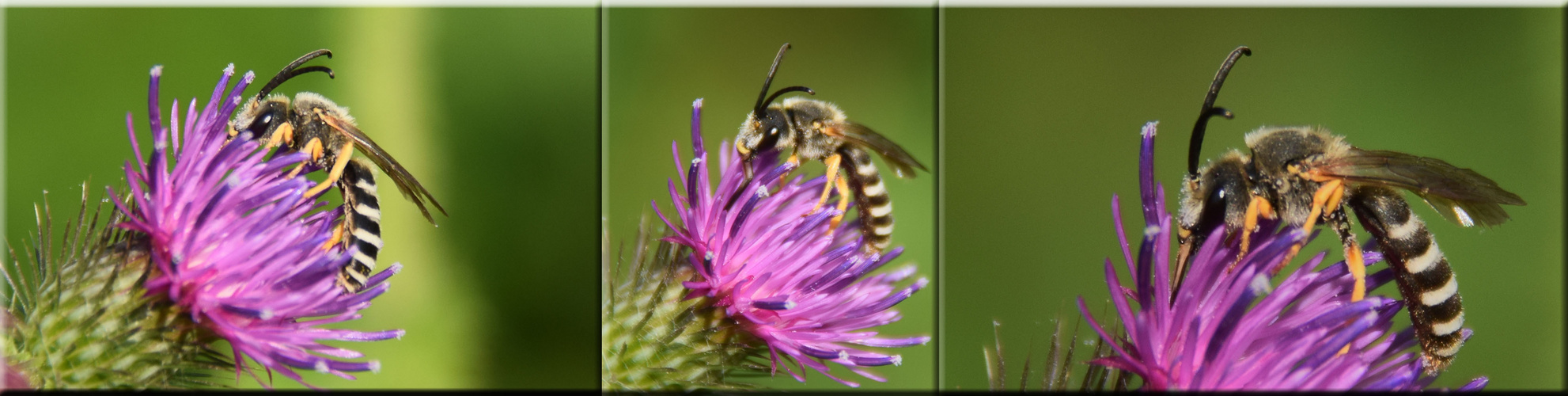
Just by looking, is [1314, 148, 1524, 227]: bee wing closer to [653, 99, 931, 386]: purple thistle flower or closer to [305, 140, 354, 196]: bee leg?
[653, 99, 931, 386]: purple thistle flower

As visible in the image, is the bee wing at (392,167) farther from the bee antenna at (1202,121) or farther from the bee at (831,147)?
the bee antenna at (1202,121)

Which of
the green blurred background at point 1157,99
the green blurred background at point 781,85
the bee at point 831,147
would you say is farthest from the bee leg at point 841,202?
the green blurred background at point 1157,99

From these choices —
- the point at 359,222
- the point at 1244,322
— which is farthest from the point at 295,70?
the point at 1244,322

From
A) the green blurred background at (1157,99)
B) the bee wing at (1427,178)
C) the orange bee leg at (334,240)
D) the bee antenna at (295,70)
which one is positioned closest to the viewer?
the bee wing at (1427,178)

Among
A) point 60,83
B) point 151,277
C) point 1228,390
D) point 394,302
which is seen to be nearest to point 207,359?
point 151,277

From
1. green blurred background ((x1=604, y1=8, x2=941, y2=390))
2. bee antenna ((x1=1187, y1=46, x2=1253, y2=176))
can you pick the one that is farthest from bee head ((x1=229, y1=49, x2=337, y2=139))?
bee antenna ((x1=1187, y1=46, x2=1253, y2=176))

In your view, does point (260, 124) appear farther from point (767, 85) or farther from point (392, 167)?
point (767, 85)

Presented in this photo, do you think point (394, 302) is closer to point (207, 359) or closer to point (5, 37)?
point (207, 359)
